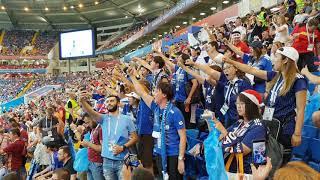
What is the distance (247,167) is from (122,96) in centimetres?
334

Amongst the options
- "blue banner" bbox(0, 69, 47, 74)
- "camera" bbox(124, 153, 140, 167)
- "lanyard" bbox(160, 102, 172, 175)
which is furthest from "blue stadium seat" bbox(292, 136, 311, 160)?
"blue banner" bbox(0, 69, 47, 74)

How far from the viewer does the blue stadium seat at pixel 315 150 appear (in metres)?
3.66

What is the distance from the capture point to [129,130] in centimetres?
460

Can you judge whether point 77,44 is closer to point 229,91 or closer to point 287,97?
point 229,91

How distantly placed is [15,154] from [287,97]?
5.54m

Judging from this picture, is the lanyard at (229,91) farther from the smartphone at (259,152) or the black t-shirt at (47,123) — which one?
the black t-shirt at (47,123)

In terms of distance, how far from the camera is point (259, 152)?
2.79 metres

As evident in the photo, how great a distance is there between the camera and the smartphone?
269cm

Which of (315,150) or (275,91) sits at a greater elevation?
(275,91)

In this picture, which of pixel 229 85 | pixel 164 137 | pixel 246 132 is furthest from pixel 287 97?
pixel 164 137

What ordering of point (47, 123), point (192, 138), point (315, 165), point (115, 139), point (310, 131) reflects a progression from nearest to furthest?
point (315, 165)
point (310, 131)
point (115, 139)
point (192, 138)
point (47, 123)

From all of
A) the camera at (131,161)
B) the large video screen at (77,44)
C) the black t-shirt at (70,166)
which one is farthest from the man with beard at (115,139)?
the large video screen at (77,44)

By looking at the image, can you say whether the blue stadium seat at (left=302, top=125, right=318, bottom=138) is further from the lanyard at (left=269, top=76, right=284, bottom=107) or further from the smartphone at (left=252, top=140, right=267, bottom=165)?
the smartphone at (left=252, top=140, right=267, bottom=165)

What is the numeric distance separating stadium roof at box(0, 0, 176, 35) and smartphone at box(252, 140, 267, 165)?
36.1 metres
